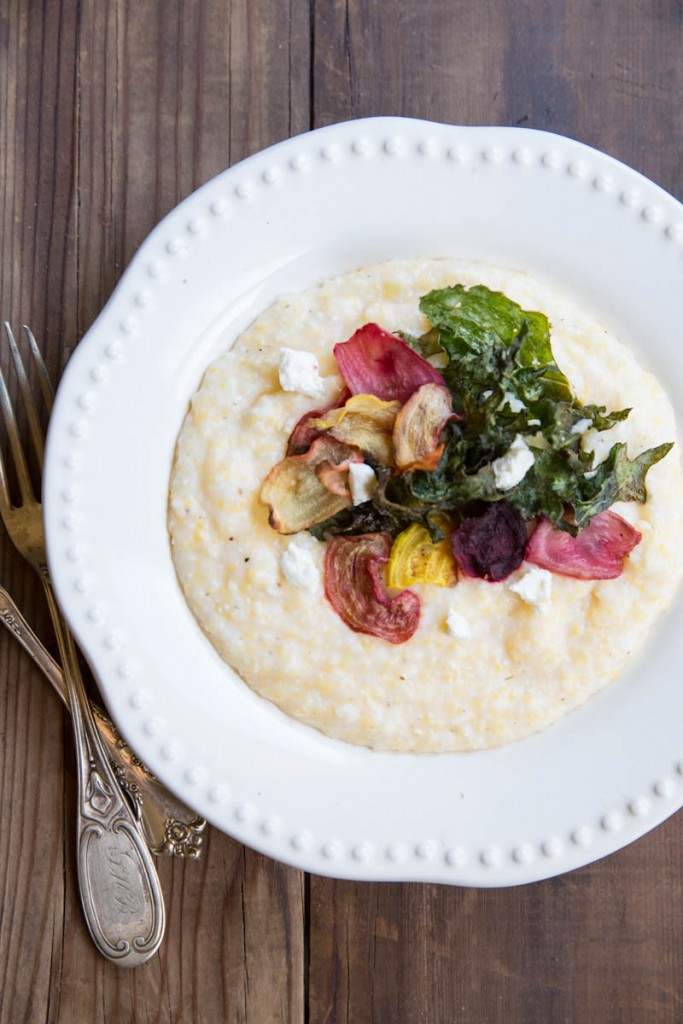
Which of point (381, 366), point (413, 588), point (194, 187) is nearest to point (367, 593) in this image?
point (413, 588)

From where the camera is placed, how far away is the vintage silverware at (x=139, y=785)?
3.15 metres

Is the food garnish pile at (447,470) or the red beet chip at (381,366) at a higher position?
the red beet chip at (381,366)

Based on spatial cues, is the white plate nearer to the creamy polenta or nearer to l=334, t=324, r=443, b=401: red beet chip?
the creamy polenta

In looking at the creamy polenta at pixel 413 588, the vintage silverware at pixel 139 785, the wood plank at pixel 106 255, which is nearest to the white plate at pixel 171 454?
the creamy polenta at pixel 413 588

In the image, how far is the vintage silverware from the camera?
10.3ft

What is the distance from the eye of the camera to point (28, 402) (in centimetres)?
316

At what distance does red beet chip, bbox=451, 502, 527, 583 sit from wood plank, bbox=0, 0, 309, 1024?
54.8 inches

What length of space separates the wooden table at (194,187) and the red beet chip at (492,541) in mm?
1332

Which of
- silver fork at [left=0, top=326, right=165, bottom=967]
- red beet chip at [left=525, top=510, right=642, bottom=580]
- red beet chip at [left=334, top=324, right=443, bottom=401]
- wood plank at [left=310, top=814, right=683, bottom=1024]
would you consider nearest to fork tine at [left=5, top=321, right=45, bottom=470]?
silver fork at [left=0, top=326, right=165, bottom=967]

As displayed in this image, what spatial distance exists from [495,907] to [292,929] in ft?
2.49

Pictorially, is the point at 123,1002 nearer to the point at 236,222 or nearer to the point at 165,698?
the point at 165,698

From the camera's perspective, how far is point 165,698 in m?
2.88

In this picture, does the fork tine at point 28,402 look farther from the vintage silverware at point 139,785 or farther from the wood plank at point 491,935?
the wood plank at point 491,935

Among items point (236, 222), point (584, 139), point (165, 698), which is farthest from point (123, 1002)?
point (584, 139)
